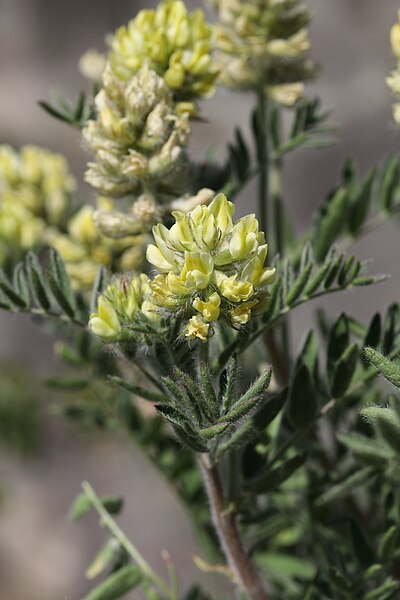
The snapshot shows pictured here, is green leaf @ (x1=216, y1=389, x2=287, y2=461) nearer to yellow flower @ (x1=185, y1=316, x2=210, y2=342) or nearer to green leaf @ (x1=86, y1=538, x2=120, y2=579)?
yellow flower @ (x1=185, y1=316, x2=210, y2=342)

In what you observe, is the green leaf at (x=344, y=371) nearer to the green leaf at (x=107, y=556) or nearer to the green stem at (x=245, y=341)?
the green stem at (x=245, y=341)

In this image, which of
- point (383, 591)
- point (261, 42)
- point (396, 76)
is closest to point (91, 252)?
point (261, 42)

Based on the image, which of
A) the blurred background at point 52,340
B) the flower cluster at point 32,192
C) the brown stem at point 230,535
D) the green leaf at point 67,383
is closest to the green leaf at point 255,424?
the brown stem at point 230,535

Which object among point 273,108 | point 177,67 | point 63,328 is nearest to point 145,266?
point 63,328

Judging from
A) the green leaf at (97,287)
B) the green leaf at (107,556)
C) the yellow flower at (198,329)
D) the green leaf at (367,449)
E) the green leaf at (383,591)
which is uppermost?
the green leaf at (97,287)

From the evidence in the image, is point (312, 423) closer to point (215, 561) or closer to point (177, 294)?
point (177, 294)

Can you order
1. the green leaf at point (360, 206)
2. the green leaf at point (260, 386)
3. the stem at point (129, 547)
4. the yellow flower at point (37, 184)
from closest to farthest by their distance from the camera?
the green leaf at point (260, 386) → the stem at point (129, 547) → the green leaf at point (360, 206) → the yellow flower at point (37, 184)
